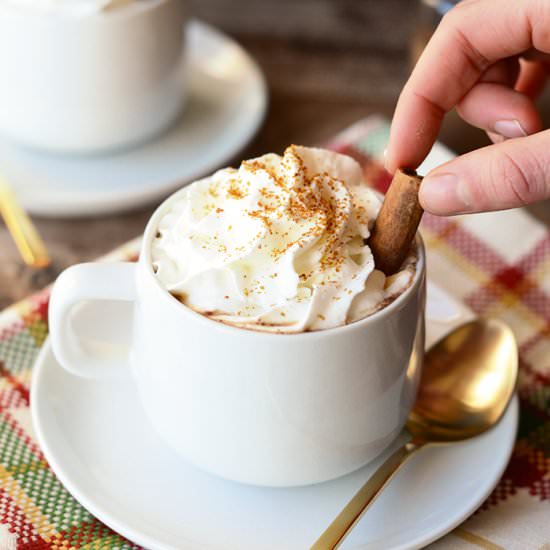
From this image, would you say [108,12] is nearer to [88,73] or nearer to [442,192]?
[88,73]

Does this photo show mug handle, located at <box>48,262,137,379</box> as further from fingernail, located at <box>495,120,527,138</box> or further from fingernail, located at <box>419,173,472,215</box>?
fingernail, located at <box>495,120,527,138</box>

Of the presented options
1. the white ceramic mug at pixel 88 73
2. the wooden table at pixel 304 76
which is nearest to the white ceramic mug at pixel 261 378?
the wooden table at pixel 304 76

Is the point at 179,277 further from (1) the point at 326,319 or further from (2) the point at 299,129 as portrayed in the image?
(2) the point at 299,129

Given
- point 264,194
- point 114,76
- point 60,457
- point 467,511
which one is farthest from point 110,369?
point 114,76

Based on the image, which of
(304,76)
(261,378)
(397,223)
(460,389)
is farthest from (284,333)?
(304,76)

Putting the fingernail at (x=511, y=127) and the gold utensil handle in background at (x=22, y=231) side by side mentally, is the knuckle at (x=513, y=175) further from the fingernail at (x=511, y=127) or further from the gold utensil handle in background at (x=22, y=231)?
the gold utensil handle in background at (x=22, y=231)
